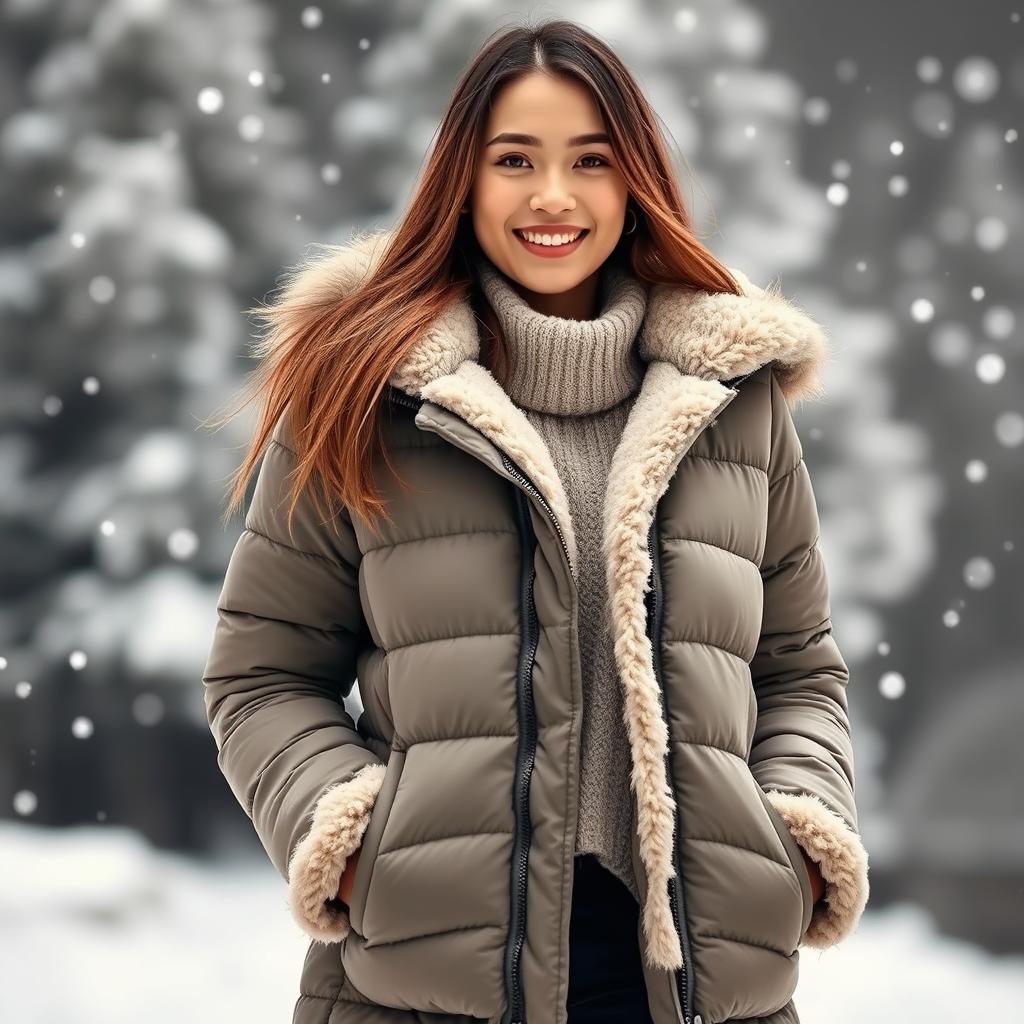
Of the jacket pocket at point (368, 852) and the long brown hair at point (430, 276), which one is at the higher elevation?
the long brown hair at point (430, 276)

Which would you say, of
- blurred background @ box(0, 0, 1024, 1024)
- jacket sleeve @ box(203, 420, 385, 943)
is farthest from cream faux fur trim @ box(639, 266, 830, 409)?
blurred background @ box(0, 0, 1024, 1024)

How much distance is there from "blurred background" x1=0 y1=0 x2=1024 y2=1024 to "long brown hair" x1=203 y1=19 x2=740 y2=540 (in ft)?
3.46

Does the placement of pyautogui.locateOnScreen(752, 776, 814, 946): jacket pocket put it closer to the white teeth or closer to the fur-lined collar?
the fur-lined collar

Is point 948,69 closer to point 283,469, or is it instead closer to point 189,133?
point 189,133

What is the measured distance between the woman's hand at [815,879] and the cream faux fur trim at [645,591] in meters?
0.14

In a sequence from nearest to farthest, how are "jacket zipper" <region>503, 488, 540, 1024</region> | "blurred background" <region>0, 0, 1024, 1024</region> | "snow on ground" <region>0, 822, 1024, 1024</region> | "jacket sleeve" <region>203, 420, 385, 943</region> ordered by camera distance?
1. "jacket zipper" <region>503, 488, 540, 1024</region>
2. "jacket sleeve" <region>203, 420, 385, 943</region>
3. "snow on ground" <region>0, 822, 1024, 1024</region>
4. "blurred background" <region>0, 0, 1024, 1024</region>

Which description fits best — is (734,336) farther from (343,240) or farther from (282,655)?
(343,240)

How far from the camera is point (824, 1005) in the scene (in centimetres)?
204

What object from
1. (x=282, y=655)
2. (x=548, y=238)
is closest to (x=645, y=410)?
(x=548, y=238)

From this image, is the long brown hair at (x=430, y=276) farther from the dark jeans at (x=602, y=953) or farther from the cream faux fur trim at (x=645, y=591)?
the dark jeans at (x=602, y=953)

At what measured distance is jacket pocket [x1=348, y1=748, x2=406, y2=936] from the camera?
3.28 feet

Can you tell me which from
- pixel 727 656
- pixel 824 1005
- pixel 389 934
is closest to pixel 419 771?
pixel 389 934

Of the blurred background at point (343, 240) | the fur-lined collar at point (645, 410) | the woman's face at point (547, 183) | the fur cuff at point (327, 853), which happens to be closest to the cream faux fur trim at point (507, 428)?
the fur-lined collar at point (645, 410)

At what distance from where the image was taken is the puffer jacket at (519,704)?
3.22 ft
